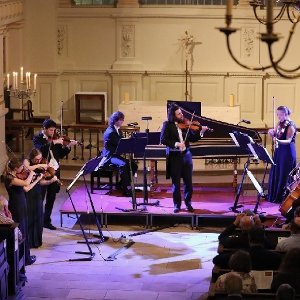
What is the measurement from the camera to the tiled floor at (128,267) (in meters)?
9.11

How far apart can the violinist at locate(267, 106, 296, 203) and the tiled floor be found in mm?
1455

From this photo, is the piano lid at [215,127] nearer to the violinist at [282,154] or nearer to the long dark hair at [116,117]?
the violinist at [282,154]

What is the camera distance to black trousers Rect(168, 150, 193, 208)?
451 inches

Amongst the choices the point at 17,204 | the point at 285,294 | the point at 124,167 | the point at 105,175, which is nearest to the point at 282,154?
the point at 124,167

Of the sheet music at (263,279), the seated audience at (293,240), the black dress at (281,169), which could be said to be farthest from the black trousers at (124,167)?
the sheet music at (263,279)

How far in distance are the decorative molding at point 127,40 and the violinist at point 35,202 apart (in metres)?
6.96

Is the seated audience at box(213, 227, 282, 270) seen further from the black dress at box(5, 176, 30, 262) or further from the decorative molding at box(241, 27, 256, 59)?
the decorative molding at box(241, 27, 256, 59)

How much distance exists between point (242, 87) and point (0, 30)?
5.41m

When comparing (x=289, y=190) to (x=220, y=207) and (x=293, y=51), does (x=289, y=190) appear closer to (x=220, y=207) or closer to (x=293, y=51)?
(x=220, y=207)

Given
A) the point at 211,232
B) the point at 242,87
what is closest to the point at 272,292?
the point at 211,232

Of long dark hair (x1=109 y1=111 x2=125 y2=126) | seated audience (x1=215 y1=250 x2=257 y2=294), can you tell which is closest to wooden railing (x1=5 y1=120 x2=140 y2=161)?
long dark hair (x1=109 y1=111 x2=125 y2=126)

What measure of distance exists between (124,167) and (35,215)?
2356mm

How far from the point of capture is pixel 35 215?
10.4m

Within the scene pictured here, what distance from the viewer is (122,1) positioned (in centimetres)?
1712
